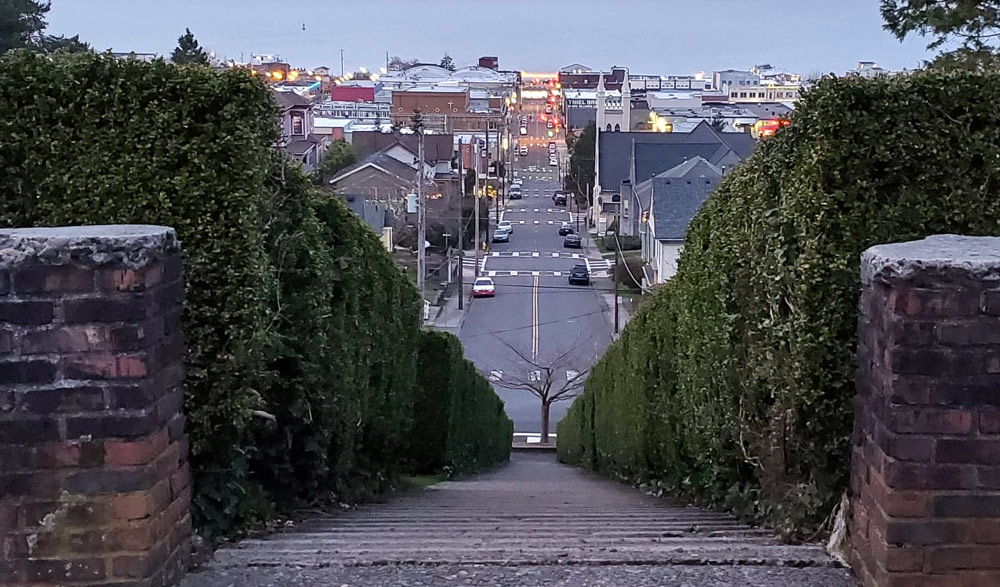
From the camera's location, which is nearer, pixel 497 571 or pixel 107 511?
pixel 107 511

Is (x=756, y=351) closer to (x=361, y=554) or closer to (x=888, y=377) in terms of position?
(x=888, y=377)

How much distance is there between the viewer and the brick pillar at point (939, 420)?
10.2 feet

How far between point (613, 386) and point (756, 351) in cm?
616

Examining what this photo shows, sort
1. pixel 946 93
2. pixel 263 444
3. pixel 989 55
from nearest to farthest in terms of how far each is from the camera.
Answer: pixel 946 93 < pixel 263 444 < pixel 989 55

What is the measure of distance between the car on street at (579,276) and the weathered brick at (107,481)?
31328 millimetres

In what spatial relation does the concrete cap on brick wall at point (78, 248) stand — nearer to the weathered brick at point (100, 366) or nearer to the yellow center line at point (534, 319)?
the weathered brick at point (100, 366)

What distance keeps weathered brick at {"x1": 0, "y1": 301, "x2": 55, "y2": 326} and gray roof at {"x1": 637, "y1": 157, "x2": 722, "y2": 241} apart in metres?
26.8

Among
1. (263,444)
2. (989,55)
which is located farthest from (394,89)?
(263,444)

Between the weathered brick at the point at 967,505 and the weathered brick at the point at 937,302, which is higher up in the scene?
the weathered brick at the point at 937,302

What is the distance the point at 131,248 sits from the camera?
10.5 feet

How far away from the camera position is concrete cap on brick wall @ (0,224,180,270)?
3.10 m

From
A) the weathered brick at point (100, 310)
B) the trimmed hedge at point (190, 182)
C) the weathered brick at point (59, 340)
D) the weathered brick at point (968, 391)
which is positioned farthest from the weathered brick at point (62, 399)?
the weathered brick at point (968, 391)

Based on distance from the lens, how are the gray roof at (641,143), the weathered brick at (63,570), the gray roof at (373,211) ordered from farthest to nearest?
the gray roof at (641,143), the gray roof at (373,211), the weathered brick at (63,570)

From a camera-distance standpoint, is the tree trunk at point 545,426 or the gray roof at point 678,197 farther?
the gray roof at point 678,197
